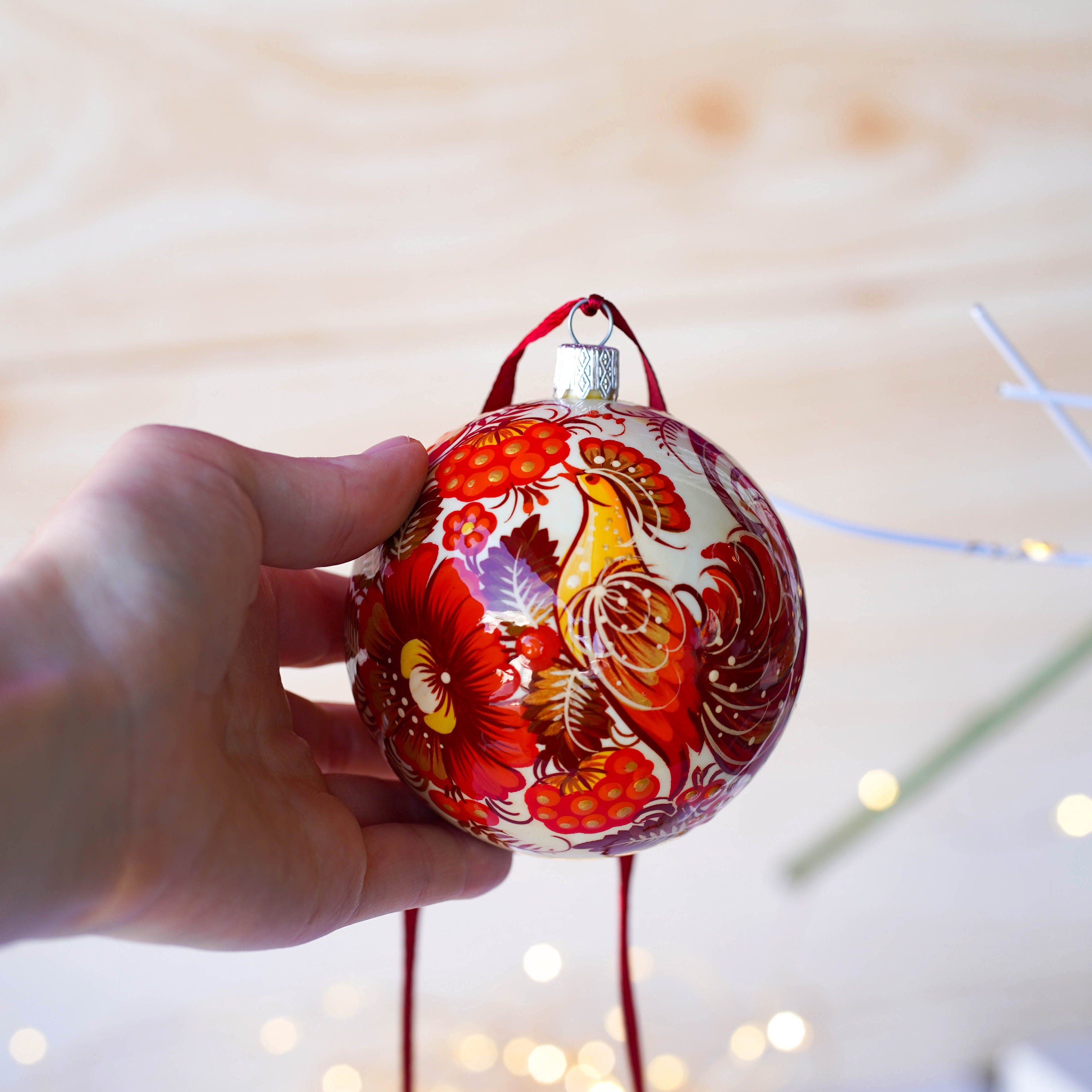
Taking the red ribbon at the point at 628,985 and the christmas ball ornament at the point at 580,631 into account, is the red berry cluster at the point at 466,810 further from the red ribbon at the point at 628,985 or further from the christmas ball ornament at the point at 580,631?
the red ribbon at the point at 628,985

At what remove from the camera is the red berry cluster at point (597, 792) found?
0.63m

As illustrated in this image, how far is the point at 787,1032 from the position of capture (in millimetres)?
1511

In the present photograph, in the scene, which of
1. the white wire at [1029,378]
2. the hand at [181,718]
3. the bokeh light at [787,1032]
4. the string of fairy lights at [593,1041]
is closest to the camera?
the hand at [181,718]

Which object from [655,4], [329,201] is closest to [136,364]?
[329,201]

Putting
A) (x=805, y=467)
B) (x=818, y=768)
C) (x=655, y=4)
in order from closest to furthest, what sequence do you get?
(x=655, y=4) < (x=805, y=467) < (x=818, y=768)

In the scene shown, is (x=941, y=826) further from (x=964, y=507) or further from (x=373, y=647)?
(x=373, y=647)

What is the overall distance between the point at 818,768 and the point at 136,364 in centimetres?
109

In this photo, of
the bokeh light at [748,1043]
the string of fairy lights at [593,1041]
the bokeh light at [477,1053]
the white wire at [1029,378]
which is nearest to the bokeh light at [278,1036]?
the string of fairy lights at [593,1041]

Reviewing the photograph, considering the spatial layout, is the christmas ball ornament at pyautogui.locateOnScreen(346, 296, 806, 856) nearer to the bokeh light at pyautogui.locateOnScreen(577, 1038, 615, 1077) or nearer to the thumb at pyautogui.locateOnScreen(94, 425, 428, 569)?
the thumb at pyautogui.locateOnScreen(94, 425, 428, 569)

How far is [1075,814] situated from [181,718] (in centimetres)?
141

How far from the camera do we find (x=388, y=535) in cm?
70

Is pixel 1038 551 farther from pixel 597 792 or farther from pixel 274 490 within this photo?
pixel 274 490

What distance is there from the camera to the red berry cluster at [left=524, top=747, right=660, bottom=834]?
626mm

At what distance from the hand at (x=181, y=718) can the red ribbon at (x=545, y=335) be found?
0.11 m
